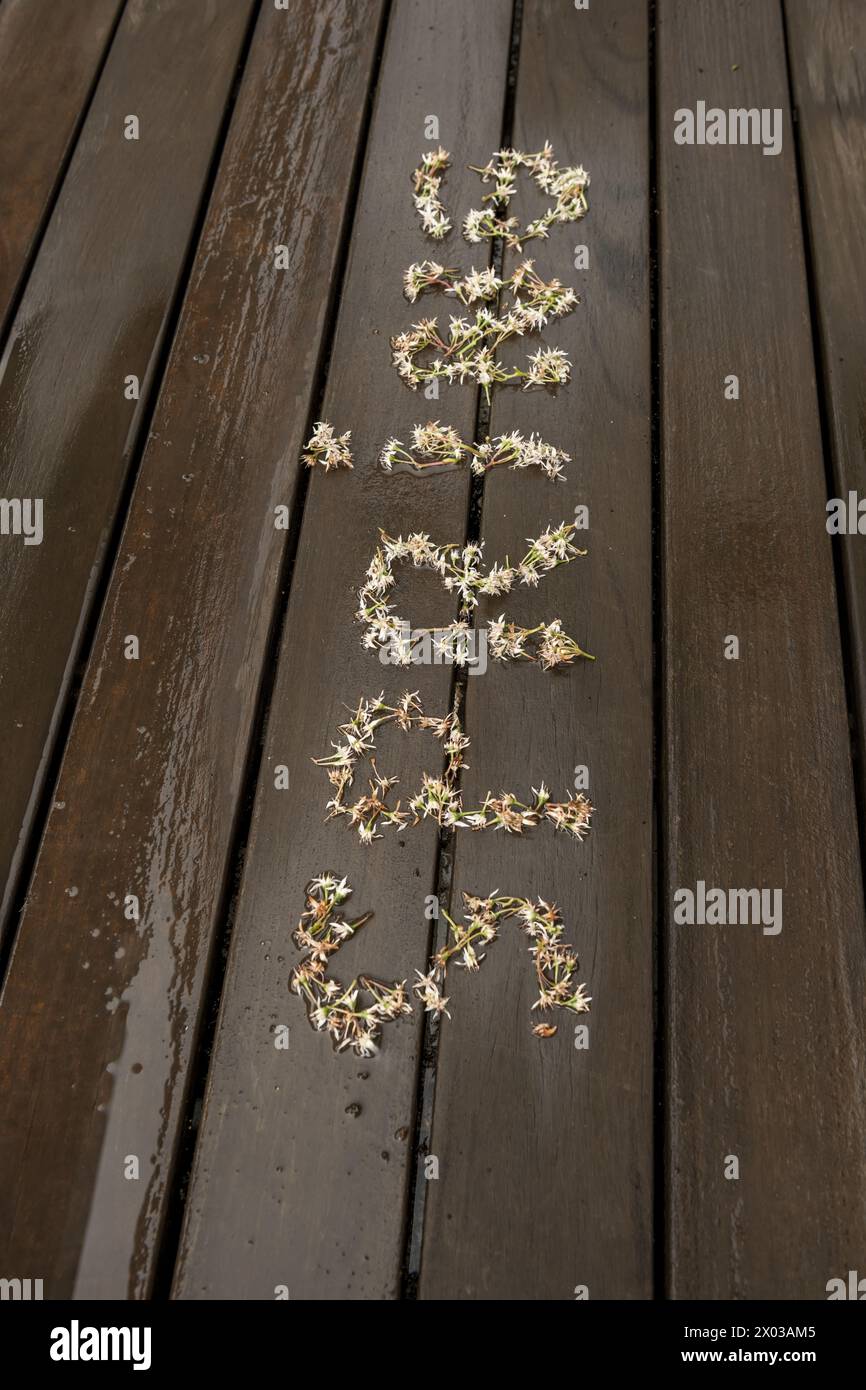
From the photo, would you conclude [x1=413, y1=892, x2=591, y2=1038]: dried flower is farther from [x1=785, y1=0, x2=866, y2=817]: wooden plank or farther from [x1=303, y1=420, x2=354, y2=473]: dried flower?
[x1=303, y1=420, x2=354, y2=473]: dried flower

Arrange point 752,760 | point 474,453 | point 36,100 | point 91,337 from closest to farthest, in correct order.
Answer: point 752,760, point 474,453, point 91,337, point 36,100

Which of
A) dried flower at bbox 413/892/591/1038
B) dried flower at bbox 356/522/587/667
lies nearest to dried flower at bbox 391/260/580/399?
dried flower at bbox 356/522/587/667

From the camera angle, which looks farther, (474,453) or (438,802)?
(474,453)

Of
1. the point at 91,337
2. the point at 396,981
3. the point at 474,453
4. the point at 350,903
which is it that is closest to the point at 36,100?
the point at 91,337

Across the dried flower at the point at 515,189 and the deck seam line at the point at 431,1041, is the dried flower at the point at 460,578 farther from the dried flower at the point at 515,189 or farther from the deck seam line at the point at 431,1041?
the dried flower at the point at 515,189

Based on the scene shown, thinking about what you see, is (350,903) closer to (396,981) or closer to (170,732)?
(396,981)
